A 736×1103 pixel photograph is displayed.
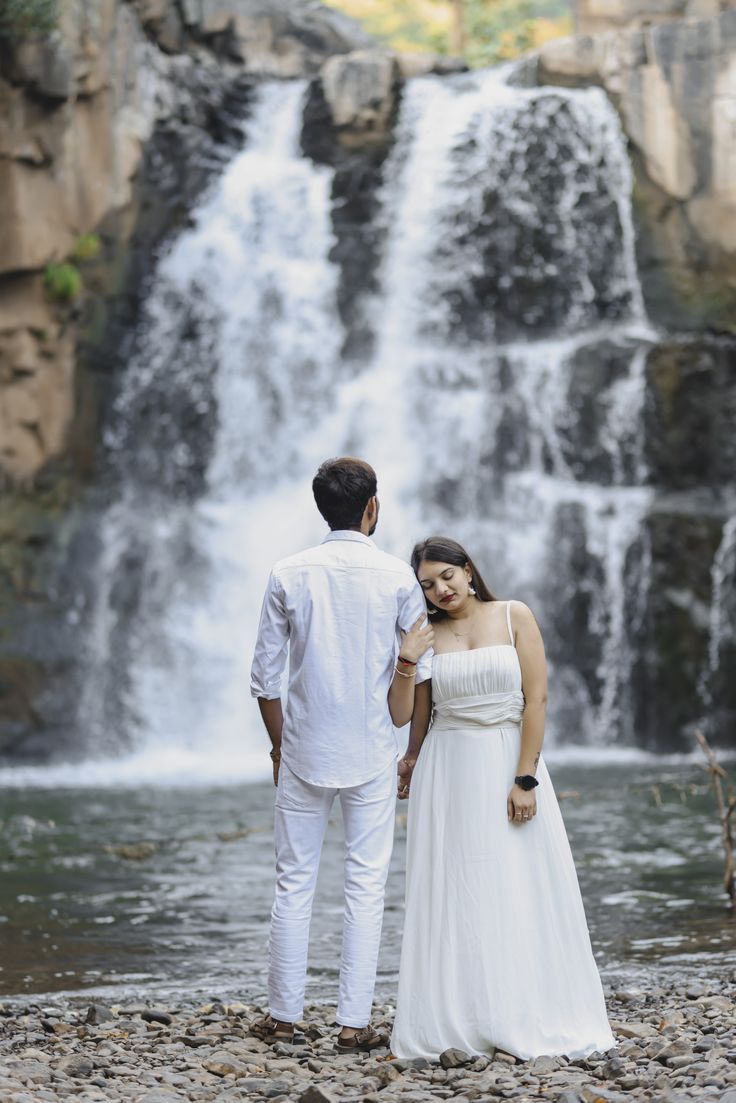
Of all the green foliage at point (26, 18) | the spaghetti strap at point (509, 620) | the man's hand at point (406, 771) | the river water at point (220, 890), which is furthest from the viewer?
the green foliage at point (26, 18)

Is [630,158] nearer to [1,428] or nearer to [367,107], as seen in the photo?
[367,107]

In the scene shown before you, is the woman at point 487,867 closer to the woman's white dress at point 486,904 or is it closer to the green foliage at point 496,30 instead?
the woman's white dress at point 486,904

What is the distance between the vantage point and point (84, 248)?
18594 mm

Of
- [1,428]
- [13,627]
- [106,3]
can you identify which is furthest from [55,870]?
[106,3]

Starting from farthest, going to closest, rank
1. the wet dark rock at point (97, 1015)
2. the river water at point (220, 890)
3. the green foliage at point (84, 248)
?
the green foliage at point (84, 248) < the river water at point (220, 890) < the wet dark rock at point (97, 1015)

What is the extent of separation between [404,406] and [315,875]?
1441 cm

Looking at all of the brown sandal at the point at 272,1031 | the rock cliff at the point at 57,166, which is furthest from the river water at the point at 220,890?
the rock cliff at the point at 57,166

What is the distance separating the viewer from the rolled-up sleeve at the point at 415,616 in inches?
188

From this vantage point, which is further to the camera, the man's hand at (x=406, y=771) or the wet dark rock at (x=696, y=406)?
the wet dark rock at (x=696, y=406)

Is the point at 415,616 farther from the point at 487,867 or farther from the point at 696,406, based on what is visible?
the point at 696,406

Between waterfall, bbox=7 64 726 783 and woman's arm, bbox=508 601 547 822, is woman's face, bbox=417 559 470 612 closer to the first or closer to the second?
woman's arm, bbox=508 601 547 822

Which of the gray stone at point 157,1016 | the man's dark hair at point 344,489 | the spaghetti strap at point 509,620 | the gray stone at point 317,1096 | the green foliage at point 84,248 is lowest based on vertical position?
the gray stone at point 157,1016

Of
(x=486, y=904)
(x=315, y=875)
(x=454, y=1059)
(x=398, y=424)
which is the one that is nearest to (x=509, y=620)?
(x=486, y=904)

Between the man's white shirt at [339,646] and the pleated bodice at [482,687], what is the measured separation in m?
0.09
